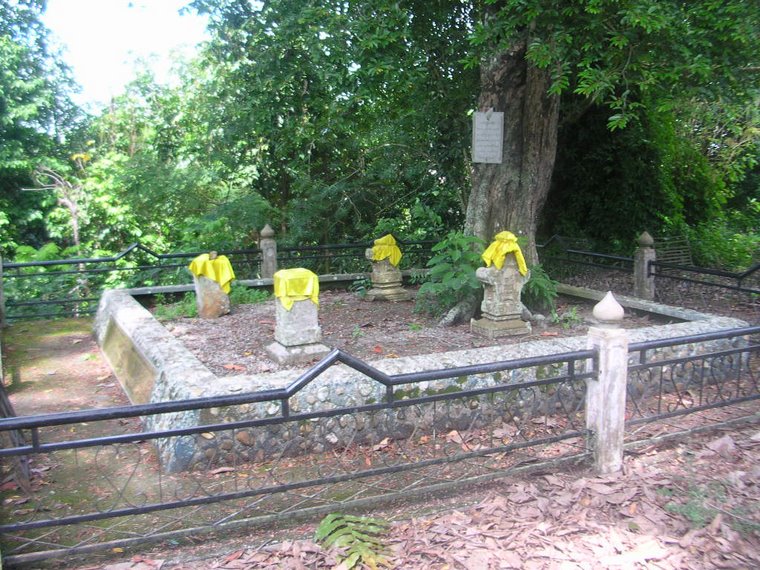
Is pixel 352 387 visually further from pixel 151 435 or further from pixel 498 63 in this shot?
pixel 498 63

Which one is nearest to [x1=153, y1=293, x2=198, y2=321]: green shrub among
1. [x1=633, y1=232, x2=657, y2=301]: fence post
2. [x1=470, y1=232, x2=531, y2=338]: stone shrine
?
[x1=470, y1=232, x2=531, y2=338]: stone shrine

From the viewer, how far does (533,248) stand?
27.7 ft

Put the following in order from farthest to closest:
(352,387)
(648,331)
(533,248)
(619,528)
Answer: (533,248)
(648,331)
(352,387)
(619,528)

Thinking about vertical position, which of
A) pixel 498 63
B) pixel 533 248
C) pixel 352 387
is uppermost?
pixel 498 63

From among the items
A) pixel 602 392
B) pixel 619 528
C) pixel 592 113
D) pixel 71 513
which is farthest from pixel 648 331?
pixel 592 113

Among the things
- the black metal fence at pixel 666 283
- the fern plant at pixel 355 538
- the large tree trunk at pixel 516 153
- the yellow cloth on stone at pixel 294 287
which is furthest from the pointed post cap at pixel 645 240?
the fern plant at pixel 355 538

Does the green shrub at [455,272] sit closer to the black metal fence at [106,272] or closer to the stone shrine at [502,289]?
the stone shrine at [502,289]

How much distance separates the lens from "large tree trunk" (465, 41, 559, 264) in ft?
25.8

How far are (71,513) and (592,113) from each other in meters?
12.5

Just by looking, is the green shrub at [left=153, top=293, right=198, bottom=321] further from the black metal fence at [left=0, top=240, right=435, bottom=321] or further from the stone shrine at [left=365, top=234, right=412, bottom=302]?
the stone shrine at [left=365, top=234, right=412, bottom=302]

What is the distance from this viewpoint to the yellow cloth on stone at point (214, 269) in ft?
28.2

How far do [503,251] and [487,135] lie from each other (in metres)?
1.68

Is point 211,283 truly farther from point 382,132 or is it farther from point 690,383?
point 690,383

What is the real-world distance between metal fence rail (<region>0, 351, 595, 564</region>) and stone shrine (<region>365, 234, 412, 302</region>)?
4493mm
